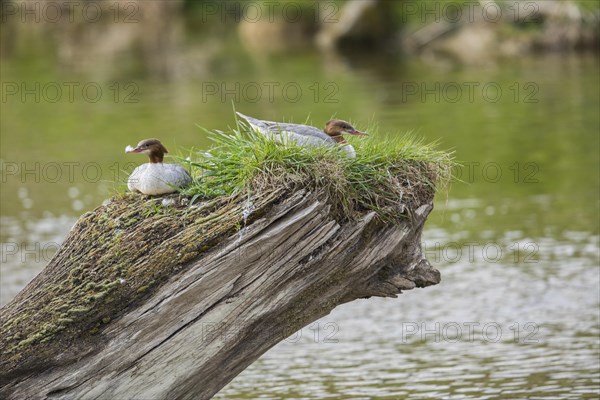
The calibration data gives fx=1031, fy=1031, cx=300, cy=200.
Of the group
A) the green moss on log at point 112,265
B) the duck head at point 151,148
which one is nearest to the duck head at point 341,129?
the green moss on log at point 112,265

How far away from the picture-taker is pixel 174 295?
584 cm

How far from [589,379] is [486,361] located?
0.95 metres

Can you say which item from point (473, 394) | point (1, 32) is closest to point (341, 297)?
point (473, 394)

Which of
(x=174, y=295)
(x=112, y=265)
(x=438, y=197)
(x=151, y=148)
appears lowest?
(x=438, y=197)

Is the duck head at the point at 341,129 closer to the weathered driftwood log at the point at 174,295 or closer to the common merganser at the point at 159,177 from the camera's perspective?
the weathered driftwood log at the point at 174,295

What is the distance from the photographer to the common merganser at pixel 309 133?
6297mm

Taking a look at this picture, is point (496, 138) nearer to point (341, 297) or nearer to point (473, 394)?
point (473, 394)

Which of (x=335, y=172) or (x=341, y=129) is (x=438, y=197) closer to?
(x=341, y=129)

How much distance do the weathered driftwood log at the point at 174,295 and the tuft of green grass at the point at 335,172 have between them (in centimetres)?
10

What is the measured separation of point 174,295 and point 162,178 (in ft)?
2.52

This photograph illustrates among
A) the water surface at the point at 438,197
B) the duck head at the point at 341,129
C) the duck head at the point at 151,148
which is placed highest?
the duck head at the point at 341,129

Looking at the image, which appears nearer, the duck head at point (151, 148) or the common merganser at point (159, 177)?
the common merganser at point (159, 177)

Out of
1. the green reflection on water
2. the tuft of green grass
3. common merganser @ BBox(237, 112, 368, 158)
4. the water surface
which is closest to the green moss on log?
the tuft of green grass

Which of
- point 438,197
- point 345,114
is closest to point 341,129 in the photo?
point 438,197
